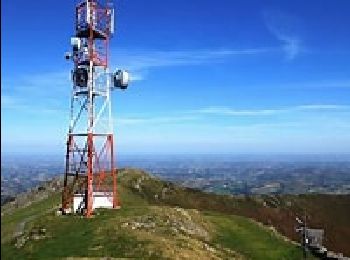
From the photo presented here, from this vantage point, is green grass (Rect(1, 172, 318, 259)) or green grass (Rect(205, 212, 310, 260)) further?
green grass (Rect(205, 212, 310, 260))

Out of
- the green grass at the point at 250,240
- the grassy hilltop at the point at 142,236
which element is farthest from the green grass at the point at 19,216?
the green grass at the point at 250,240

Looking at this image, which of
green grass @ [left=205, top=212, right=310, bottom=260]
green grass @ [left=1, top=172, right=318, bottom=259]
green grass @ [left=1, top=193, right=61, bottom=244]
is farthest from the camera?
green grass @ [left=1, top=193, right=61, bottom=244]

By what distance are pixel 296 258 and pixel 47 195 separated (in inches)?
1874

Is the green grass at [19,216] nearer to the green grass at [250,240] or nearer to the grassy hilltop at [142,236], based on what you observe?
the grassy hilltop at [142,236]

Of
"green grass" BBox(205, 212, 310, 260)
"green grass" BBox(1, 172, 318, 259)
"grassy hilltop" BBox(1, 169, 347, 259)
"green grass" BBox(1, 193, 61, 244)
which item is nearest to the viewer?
"green grass" BBox(1, 172, 318, 259)

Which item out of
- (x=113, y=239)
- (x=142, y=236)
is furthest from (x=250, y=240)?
(x=113, y=239)

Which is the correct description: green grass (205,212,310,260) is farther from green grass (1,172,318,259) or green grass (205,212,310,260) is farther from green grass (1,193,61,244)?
green grass (1,193,61,244)

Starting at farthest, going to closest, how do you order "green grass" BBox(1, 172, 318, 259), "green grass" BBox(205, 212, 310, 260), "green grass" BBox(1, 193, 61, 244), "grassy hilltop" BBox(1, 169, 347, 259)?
"green grass" BBox(1, 193, 61, 244) → "green grass" BBox(205, 212, 310, 260) → "grassy hilltop" BBox(1, 169, 347, 259) → "green grass" BBox(1, 172, 318, 259)

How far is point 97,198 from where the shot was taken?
61.2 m

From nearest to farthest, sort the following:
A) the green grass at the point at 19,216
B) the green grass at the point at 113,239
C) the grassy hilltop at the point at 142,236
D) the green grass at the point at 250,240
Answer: the green grass at the point at 113,239
the grassy hilltop at the point at 142,236
the green grass at the point at 250,240
the green grass at the point at 19,216

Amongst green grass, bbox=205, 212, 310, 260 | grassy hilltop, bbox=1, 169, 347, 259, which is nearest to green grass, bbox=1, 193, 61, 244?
grassy hilltop, bbox=1, 169, 347, 259

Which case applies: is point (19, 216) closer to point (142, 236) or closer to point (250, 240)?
point (142, 236)

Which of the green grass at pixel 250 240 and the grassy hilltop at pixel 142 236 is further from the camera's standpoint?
the green grass at pixel 250 240

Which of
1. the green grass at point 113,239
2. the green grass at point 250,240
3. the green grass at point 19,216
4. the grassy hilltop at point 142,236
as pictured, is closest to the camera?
the green grass at point 113,239
